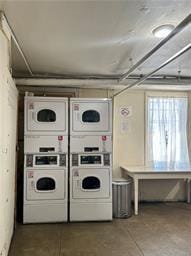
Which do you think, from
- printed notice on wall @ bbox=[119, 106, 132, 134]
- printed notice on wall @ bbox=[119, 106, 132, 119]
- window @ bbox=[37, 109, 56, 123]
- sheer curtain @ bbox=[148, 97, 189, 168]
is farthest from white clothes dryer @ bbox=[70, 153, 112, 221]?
sheer curtain @ bbox=[148, 97, 189, 168]

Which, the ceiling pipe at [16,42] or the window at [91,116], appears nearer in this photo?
the ceiling pipe at [16,42]

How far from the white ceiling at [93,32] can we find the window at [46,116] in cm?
72

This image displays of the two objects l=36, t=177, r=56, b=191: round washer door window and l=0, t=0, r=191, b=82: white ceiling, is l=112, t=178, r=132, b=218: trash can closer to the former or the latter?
l=36, t=177, r=56, b=191: round washer door window

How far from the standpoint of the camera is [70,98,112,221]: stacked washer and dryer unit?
484 centimetres

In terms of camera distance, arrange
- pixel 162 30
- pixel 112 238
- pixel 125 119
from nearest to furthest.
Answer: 1. pixel 162 30
2. pixel 112 238
3. pixel 125 119

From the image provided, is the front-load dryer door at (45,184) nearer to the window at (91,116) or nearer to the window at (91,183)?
the window at (91,183)

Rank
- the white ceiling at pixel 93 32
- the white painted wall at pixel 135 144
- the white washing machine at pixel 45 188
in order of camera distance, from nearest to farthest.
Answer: the white ceiling at pixel 93 32
the white washing machine at pixel 45 188
the white painted wall at pixel 135 144

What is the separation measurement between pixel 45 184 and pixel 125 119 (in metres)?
2.28

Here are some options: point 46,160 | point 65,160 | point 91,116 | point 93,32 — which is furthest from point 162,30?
point 46,160

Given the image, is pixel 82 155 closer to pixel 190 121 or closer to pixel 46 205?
pixel 46 205

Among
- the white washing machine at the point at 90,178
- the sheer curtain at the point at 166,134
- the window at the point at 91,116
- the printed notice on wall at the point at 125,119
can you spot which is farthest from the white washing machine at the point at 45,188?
the sheer curtain at the point at 166,134

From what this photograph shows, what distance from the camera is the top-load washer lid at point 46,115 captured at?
473cm

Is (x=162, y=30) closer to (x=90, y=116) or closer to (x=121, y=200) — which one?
(x=90, y=116)

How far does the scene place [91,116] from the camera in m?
4.96
